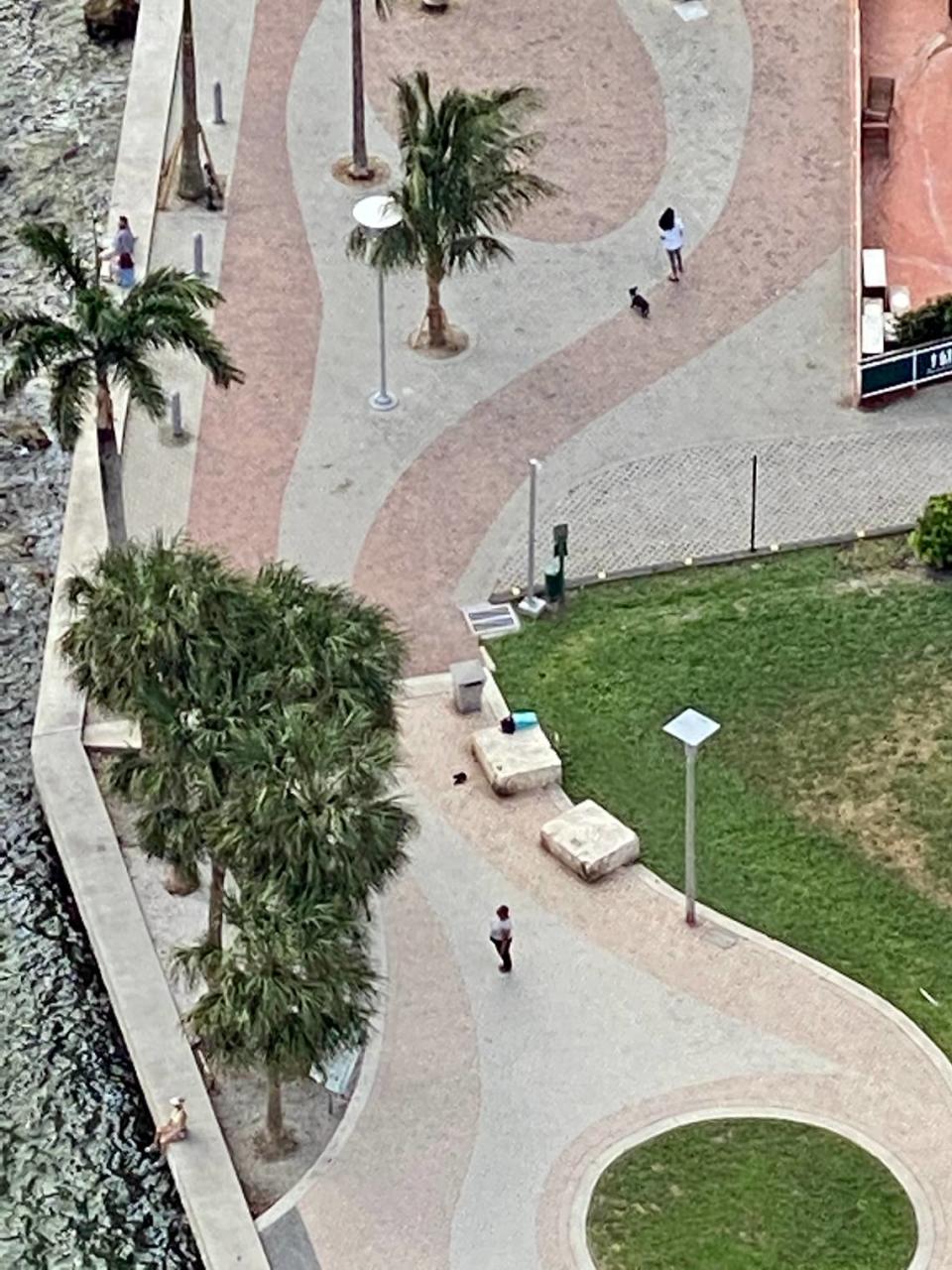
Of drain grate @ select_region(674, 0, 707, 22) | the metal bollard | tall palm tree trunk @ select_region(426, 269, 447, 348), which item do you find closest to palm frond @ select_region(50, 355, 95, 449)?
the metal bollard

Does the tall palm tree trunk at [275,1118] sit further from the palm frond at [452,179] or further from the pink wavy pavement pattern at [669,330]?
the palm frond at [452,179]

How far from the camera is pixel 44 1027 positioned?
44.1 meters

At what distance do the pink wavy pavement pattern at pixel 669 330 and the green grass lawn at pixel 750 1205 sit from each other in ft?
38.5

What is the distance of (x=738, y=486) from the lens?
53594 millimetres

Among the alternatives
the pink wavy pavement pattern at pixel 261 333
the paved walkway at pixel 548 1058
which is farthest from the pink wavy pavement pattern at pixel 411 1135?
the pink wavy pavement pattern at pixel 261 333

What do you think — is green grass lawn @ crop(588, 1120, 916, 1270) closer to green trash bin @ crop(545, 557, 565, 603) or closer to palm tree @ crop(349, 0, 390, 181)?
green trash bin @ crop(545, 557, 565, 603)

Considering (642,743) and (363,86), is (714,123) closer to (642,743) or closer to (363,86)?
(363,86)

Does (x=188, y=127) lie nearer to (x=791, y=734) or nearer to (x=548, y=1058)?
(x=791, y=734)

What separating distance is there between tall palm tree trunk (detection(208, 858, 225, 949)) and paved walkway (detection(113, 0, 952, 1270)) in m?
3.21

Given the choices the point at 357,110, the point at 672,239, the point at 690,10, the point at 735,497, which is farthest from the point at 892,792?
the point at 690,10

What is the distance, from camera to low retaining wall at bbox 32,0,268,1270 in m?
40.6

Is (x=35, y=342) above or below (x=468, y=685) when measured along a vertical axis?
above

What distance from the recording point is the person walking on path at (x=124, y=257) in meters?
58.4

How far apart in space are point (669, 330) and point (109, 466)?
1390cm
